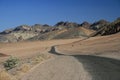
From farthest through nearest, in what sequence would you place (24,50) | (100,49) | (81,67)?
(24,50), (100,49), (81,67)

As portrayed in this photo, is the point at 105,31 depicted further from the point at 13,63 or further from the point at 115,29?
the point at 13,63

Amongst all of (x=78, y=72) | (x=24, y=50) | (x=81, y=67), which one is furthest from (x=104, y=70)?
(x=24, y=50)

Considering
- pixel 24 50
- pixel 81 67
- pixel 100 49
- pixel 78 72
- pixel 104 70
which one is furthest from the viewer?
pixel 24 50

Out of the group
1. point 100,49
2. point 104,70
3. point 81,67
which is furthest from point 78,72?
point 100,49

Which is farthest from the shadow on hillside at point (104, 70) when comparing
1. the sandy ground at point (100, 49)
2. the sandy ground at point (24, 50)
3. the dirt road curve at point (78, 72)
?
the sandy ground at point (24, 50)

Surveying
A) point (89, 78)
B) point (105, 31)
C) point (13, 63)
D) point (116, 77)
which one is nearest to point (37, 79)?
point (89, 78)

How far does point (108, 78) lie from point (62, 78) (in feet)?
8.70

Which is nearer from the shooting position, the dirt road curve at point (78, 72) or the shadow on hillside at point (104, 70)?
the shadow on hillside at point (104, 70)

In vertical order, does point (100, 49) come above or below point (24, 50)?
below

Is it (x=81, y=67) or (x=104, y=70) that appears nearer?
(x=104, y=70)

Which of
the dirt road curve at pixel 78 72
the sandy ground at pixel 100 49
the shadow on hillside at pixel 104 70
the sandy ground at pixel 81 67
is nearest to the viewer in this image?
the shadow on hillside at pixel 104 70

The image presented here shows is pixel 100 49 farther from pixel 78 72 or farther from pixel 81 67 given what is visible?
pixel 78 72

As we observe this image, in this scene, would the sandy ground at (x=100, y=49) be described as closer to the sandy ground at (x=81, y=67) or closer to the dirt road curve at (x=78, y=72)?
the sandy ground at (x=81, y=67)

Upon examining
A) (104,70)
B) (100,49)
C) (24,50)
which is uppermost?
(24,50)
